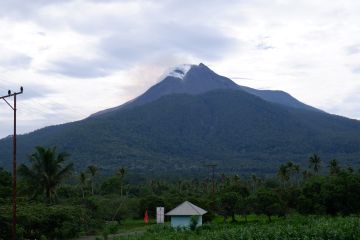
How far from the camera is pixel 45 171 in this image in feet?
152

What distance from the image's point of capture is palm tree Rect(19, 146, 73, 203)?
4628cm

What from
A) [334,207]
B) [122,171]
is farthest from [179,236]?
[122,171]

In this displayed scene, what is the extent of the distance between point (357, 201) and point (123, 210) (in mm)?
26578

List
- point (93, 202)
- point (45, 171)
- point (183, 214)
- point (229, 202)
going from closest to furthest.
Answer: point (45, 171), point (183, 214), point (93, 202), point (229, 202)

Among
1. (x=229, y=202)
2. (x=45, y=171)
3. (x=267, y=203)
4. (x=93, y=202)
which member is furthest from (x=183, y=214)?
(x=45, y=171)

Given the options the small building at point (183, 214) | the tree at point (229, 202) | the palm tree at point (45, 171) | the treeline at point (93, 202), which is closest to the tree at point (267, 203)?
the treeline at point (93, 202)

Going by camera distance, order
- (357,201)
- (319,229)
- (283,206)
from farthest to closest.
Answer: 1. (283,206)
2. (357,201)
3. (319,229)

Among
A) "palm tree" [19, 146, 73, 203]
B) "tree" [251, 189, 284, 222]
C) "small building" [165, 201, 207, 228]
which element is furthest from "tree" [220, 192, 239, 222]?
"palm tree" [19, 146, 73, 203]

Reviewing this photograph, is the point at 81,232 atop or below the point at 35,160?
below

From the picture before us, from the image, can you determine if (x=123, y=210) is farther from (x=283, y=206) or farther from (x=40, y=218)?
(x=40, y=218)

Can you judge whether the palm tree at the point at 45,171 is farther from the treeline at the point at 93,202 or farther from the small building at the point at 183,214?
the small building at the point at 183,214

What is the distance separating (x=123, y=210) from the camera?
6538cm

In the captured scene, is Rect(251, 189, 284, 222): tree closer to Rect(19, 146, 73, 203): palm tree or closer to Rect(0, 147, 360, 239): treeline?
Rect(0, 147, 360, 239): treeline

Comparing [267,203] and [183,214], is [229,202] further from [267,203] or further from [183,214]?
[183,214]
